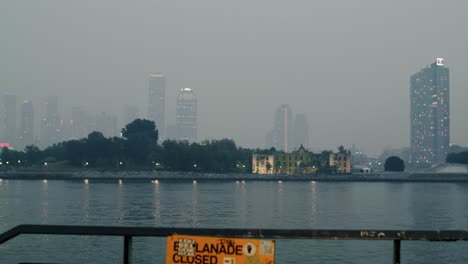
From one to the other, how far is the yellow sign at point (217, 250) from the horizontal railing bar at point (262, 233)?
7 centimetres

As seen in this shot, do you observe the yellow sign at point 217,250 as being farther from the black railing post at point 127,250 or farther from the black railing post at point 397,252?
the black railing post at point 397,252

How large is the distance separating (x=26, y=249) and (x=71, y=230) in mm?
39554

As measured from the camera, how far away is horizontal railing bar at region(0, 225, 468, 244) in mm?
6195

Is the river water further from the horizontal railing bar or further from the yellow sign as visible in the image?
the yellow sign

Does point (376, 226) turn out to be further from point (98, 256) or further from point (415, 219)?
point (98, 256)

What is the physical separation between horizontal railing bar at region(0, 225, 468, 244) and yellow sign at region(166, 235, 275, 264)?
7cm

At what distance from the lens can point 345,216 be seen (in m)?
84.6

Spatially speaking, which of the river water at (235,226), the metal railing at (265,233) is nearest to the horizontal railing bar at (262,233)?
A: the metal railing at (265,233)

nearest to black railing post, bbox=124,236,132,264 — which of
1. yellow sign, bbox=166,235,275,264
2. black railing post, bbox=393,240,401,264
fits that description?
yellow sign, bbox=166,235,275,264

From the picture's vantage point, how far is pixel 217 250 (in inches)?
239

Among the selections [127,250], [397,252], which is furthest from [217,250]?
[397,252]

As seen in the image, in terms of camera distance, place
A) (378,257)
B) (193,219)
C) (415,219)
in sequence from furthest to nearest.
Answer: (415,219)
(193,219)
(378,257)

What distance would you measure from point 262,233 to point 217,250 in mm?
463

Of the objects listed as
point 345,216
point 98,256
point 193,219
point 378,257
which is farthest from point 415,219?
point 98,256
